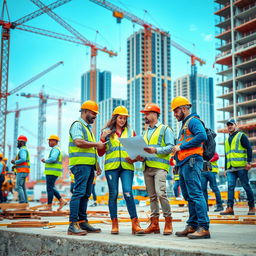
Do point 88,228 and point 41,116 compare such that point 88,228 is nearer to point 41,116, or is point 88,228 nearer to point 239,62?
point 239,62

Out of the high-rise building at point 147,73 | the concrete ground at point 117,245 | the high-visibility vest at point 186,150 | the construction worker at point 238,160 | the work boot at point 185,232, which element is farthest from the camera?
the high-rise building at point 147,73

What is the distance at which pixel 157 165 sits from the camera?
17.0 ft

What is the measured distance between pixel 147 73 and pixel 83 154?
121270 mm

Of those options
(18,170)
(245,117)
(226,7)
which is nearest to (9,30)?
(226,7)

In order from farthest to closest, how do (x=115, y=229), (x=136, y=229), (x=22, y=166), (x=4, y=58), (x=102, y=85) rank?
(x=102, y=85) → (x=4, y=58) → (x=22, y=166) → (x=115, y=229) → (x=136, y=229)

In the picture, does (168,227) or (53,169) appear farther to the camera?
(53,169)

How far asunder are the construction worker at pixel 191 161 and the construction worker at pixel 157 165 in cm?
25

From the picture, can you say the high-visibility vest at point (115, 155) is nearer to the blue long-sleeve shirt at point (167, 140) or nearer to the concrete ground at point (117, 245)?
the blue long-sleeve shirt at point (167, 140)

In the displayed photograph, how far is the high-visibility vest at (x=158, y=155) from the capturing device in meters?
5.18

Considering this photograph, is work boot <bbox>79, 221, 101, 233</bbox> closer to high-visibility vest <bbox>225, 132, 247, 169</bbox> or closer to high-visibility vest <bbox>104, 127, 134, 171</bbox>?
high-visibility vest <bbox>104, 127, 134, 171</bbox>

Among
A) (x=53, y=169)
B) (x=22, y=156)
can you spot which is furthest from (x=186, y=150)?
(x=22, y=156)

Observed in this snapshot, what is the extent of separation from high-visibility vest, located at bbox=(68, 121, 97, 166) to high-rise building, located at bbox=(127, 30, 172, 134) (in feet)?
391

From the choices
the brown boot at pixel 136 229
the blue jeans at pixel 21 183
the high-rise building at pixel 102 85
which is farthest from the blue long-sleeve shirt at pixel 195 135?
the high-rise building at pixel 102 85

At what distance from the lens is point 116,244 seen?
3869mm
